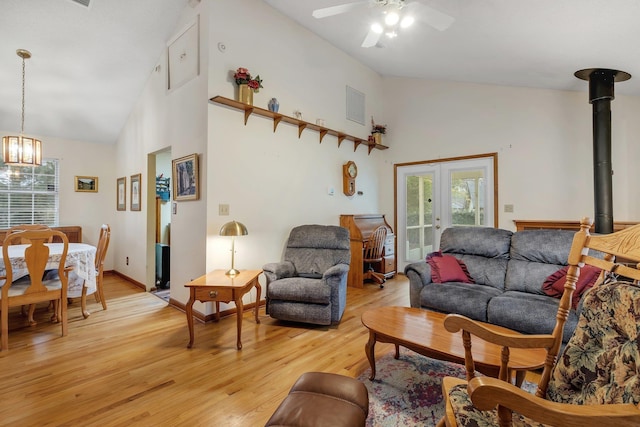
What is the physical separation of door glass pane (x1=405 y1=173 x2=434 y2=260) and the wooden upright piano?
0.60 meters

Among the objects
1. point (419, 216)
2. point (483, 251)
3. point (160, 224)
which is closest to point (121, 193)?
point (160, 224)

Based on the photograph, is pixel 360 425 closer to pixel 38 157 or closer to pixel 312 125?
pixel 312 125

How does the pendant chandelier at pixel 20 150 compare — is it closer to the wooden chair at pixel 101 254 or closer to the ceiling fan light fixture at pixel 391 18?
the wooden chair at pixel 101 254

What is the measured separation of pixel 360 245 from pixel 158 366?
3051 mm

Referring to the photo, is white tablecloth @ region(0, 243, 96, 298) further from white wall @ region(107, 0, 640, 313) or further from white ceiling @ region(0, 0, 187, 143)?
white ceiling @ region(0, 0, 187, 143)

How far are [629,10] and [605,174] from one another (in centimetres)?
189

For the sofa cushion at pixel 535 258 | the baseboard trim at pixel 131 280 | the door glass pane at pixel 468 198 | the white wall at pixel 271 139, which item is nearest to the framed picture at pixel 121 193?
the baseboard trim at pixel 131 280

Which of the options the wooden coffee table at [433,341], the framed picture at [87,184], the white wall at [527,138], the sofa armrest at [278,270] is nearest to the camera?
the wooden coffee table at [433,341]

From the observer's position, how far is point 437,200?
5.17m

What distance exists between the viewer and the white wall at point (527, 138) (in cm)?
369

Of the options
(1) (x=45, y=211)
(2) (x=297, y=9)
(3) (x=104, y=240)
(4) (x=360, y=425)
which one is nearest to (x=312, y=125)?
(2) (x=297, y=9)

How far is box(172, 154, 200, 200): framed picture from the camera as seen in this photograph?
3.29 metres

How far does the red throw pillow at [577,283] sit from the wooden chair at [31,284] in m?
4.42

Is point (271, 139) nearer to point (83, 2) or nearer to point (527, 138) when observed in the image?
point (83, 2)
